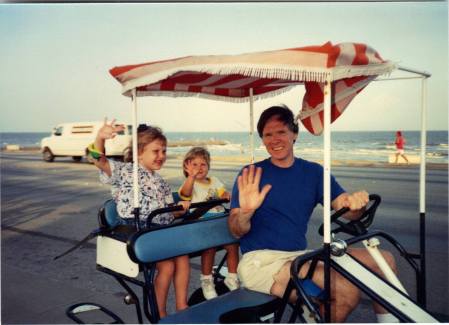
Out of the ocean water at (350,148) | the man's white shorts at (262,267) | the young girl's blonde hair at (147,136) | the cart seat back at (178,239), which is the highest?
the young girl's blonde hair at (147,136)

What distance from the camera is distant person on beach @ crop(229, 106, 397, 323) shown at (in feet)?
9.25

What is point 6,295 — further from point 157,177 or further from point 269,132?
point 269,132

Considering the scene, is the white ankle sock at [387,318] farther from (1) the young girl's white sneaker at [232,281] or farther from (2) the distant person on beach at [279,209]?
(1) the young girl's white sneaker at [232,281]

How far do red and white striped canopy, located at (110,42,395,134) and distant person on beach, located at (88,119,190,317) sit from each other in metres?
0.39

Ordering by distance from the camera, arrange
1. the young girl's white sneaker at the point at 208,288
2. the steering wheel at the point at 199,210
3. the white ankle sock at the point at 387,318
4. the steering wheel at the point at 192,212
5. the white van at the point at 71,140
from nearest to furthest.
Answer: the white ankle sock at the point at 387,318
the steering wheel at the point at 192,212
the steering wheel at the point at 199,210
the young girl's white sneaker at the point at 208,288
the white van at the point at 71,140

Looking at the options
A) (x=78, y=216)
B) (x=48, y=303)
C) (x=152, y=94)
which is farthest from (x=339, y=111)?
(x=78, y=216)

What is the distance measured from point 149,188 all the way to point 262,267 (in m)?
1.26

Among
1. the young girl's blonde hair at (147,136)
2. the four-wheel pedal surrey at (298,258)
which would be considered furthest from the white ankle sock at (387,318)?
the young girl's blonde hair at (147,136)

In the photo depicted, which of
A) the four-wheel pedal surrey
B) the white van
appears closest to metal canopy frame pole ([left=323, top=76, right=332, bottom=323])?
the four-wheel pedal surrey

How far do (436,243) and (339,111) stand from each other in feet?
12.2

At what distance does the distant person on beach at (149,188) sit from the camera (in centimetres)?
326

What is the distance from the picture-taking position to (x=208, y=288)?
11.8 ft

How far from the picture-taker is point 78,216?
332 inches

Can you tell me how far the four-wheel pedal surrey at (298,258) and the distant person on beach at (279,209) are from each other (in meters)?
0.11
